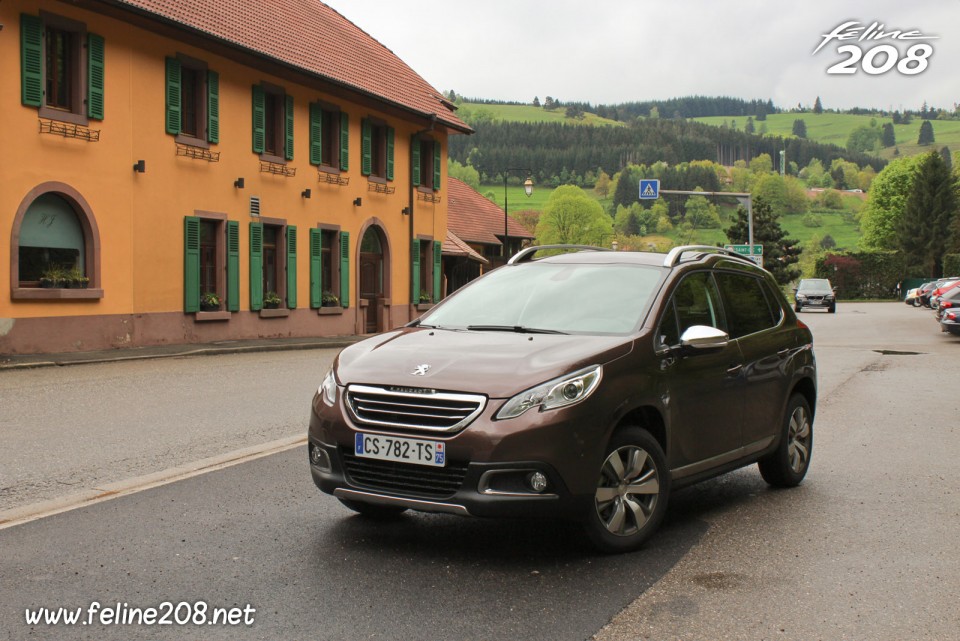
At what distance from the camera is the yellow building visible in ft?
63.9

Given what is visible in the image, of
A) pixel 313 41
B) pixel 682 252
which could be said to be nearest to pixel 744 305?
pixel 682 252

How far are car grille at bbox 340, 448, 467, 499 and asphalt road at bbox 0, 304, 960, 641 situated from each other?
0.38 metres

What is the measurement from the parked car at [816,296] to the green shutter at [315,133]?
102 feet

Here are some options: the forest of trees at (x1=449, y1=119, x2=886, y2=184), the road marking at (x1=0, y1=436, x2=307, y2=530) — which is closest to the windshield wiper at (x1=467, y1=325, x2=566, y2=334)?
the road marking at (x1=0, y1=436, x2=307, y2=530)

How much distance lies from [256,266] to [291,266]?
69.9 inches

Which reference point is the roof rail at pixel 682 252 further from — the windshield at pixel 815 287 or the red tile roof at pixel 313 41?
the windshield at pixel 815 287

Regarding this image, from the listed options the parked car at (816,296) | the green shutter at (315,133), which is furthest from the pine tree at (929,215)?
the green shutter at (315,133)

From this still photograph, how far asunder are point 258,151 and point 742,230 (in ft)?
211

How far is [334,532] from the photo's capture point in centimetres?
570

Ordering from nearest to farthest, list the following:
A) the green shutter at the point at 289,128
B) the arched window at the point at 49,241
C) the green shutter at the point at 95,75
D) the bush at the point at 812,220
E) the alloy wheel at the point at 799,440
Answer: the alloy wheel at the point at 799,440, the arched window at the point at 49,241, the green shutter at the point at 95,75, the green shutter at the point at 289,128, the bush at the point at 812,220

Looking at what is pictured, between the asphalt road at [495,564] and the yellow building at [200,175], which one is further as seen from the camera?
the yellow building at [200,175]

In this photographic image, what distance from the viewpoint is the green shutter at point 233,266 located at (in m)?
24.9

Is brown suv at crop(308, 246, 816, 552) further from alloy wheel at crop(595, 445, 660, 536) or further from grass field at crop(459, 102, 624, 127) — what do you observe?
grass field at crop(459, 102, 624, 127)

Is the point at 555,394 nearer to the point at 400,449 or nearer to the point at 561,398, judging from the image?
the point at 561,398
